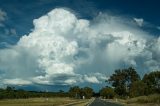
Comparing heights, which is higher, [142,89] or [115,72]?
[115,72]

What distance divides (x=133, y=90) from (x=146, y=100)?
5159 centimetres

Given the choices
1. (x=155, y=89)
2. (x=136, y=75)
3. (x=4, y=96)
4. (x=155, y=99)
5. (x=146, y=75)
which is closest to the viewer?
(x=155, y=99)

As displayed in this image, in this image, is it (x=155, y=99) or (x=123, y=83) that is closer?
(x=155, y=99)

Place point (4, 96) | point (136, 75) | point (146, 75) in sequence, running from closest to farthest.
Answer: point (146, 75), point (136, 75), point (4, 96)

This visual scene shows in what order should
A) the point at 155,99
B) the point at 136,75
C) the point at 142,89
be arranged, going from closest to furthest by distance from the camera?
1. the point at 155,99
2. the point at 142,89
3. the point at 136,75

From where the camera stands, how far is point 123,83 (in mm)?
181000

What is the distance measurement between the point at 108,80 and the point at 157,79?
46189mm

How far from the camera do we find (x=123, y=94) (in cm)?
18050

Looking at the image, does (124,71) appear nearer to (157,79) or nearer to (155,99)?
(157,79)

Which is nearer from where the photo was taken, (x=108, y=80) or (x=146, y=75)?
(x=146, y=75)

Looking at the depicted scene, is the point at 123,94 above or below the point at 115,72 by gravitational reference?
below

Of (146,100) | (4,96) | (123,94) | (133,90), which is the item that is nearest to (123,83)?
(123,94)

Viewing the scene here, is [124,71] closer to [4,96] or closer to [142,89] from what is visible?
[142,89]

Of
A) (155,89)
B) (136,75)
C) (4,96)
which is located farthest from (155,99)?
(4,96)
